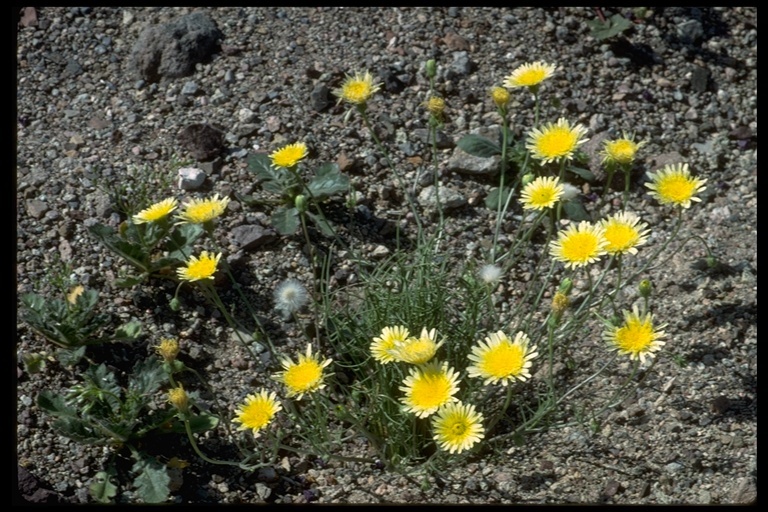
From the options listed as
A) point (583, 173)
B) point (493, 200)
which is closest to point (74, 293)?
point (493, 200)

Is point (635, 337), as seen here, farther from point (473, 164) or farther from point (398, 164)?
point (398, 164)

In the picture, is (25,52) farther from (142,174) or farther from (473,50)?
(473,50)

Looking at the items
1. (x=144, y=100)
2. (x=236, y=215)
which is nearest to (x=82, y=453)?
(x=236, y=215)

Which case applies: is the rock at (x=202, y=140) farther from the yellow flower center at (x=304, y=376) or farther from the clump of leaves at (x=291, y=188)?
the yellow flower center at (x=304, y=376)

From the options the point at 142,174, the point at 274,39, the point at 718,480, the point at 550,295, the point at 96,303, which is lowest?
the point at 718,480

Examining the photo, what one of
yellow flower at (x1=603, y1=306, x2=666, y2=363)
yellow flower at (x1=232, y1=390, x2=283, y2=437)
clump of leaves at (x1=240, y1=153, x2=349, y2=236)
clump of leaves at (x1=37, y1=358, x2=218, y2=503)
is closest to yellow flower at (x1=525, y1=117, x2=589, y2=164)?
yellow flower at (x1=603, y1=306, x2=666, y2=363)

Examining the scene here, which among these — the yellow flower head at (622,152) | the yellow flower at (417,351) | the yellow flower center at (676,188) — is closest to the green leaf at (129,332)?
the yellow flower at (417,351)

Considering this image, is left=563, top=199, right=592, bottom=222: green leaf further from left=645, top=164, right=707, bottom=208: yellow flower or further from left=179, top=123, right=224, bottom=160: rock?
left=179, top=123, right=224, bottom=160: rock
